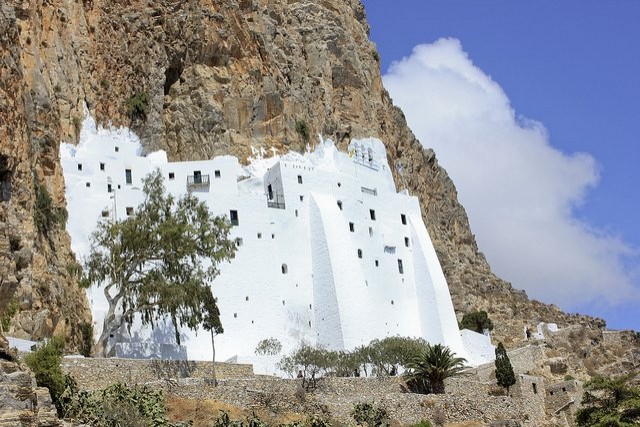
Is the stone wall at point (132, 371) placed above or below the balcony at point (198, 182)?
below

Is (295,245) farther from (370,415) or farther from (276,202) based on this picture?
(370,415)

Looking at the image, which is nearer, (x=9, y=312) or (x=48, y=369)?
(x=48, y=369)

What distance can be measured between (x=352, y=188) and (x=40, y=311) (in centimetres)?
2172

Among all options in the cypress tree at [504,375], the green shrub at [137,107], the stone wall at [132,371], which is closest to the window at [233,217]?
the green shrub at [137,107]

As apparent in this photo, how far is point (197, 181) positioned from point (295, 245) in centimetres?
638

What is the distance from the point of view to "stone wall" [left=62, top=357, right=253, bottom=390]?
118 ft

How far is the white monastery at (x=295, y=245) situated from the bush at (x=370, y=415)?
1033 cm

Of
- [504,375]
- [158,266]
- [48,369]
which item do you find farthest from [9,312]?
[504,375]

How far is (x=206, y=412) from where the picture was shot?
116 feet

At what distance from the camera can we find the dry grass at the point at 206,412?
34.8 metres

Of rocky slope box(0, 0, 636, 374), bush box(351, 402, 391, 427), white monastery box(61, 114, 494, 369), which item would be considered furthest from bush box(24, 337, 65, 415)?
white monastery box(61, 114, 494, 369)

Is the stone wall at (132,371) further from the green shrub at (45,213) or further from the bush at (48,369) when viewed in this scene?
the green shrub at (45,213)

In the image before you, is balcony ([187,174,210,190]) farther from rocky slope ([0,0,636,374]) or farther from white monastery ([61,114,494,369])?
rocky slope ([0,0,636,374])

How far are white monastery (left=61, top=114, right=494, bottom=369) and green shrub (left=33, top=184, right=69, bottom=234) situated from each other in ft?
6.11
